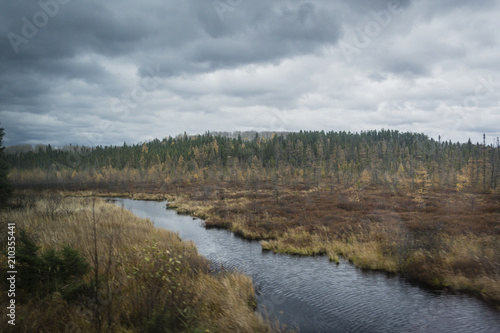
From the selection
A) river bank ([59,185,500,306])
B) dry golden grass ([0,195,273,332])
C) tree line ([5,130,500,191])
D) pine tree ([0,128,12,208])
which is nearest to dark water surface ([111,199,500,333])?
river bank ([59,185,500,306])

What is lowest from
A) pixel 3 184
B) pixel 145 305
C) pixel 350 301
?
pixel 350 301

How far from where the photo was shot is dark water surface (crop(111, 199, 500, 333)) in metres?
9.05

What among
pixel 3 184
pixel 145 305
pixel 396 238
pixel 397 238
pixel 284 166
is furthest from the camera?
pixel 284 166

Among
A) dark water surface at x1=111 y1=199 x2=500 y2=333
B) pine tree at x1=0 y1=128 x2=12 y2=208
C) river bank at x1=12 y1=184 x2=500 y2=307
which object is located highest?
pine tree at x1=0 y1=128 x2=12 y2=208

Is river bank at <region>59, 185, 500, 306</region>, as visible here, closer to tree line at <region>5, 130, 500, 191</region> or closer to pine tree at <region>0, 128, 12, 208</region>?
pine tree at <region>0, 128, 12, 208</region>

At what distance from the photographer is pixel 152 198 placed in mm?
54125

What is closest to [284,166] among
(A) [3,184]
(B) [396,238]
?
(B) [396,238]

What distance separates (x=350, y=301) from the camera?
10914 mm

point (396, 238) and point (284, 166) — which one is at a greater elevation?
point (284, 166)

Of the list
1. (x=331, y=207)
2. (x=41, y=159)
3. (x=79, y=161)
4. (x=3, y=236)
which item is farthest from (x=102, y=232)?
(x=41, y=159)

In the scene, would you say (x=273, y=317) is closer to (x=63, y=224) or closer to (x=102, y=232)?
(x=102, y=232)

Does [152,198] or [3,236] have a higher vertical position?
[3,236]

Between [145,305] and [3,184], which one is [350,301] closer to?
[145,305]

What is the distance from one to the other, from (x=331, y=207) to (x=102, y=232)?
2138 centimetres
